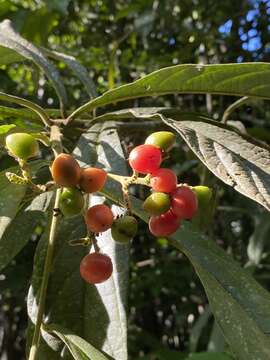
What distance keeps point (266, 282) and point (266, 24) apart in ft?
3.59

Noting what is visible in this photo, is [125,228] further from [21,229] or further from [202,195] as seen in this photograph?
[21,229]

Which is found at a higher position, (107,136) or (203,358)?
(107,136)

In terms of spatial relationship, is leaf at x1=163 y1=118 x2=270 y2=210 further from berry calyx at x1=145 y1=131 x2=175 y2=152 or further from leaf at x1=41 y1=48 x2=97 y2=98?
leaf at x1=41 y1=48 x2=97 y2=98

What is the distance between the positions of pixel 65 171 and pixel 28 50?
19.1 inches

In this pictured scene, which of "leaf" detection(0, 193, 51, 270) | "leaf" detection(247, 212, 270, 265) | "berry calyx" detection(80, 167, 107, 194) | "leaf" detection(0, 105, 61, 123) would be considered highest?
"leaf" detection(0, 105, 61, 123)

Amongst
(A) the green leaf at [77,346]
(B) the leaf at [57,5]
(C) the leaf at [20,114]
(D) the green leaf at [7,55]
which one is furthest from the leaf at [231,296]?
(B) the leaf at [57,5]

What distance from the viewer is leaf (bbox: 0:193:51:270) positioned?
1045 mm

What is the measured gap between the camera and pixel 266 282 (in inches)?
99.3

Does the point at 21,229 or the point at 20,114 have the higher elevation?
the point at 20,114

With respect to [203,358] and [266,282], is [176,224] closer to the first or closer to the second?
[203,358]

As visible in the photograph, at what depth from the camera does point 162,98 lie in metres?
2.75

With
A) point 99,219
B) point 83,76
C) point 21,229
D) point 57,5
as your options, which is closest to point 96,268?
point 99,219

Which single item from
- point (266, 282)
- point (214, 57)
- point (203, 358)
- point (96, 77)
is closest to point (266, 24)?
point (214, 57)

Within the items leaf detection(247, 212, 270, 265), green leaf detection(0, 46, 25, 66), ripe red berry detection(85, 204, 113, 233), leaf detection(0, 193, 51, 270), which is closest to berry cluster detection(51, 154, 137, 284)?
ripe red berry detection(85, 204, 113, 233)
